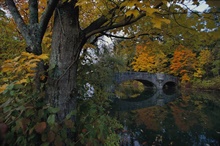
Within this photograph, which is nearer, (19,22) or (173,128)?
(19,22)

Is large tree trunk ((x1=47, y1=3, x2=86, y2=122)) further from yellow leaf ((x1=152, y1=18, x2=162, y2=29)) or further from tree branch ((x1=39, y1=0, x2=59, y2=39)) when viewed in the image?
yellow leaf ((x1=152, y1=18, x2=162, y2=29))

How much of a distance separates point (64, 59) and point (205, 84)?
78.3 feet

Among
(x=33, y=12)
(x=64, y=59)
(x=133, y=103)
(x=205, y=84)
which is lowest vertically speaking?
(x=133, y=103)

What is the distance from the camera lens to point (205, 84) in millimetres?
A: 21953

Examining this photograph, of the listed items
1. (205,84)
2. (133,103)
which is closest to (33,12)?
(133,103)

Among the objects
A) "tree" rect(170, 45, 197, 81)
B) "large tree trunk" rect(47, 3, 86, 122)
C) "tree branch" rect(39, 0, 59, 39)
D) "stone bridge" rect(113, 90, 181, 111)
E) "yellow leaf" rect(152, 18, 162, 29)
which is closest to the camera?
"yellow leaf" rect(152, 18, 162, 29)

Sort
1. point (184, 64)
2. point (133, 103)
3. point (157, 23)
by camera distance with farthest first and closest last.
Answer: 1. point (184, 64)
2. point (133, 103)
3. point (157, 23)

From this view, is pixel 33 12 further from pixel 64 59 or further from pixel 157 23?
pixel 157 23

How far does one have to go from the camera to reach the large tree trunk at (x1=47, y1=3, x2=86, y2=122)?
1.91m

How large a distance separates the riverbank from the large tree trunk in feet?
74.1

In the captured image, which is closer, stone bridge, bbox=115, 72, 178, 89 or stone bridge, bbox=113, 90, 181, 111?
stone bridge, bbox=113, 90, 181, 111

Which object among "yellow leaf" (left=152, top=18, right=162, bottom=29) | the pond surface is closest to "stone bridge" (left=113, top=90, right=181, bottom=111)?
the pond surface

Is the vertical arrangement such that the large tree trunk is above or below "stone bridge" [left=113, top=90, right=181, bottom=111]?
above

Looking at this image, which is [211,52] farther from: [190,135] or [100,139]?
[100,139]
